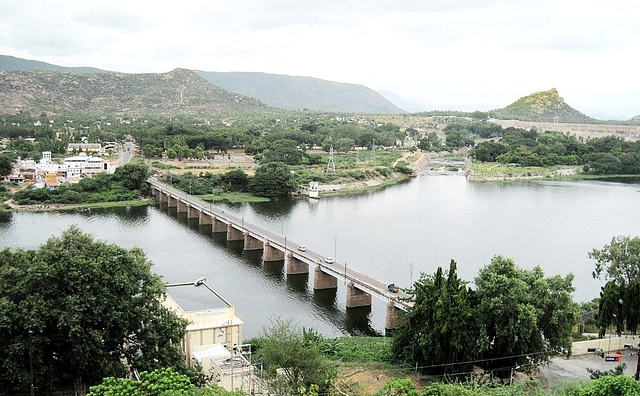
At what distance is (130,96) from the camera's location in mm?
170000

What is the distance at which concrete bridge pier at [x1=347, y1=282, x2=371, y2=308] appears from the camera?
99.2 feet

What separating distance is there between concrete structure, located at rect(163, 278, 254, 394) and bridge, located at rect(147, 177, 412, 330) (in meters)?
7.77

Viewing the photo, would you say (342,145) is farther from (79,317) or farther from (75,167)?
(79,317)

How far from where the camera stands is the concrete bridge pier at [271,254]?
3906cm

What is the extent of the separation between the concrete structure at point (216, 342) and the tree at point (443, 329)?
5668 millimetres

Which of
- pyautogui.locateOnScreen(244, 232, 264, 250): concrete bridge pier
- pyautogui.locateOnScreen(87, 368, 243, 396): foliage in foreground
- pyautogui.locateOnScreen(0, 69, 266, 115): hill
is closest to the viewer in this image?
pyautogui.locateOnScreen(87, 368, 243, 396): foliage in foreground

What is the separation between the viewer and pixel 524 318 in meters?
19.4

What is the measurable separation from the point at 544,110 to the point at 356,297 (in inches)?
6977

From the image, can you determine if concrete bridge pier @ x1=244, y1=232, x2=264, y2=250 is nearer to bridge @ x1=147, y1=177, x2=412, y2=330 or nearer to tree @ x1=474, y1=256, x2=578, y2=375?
bridge @ x1=147, y1=177, x2=412, y2=330

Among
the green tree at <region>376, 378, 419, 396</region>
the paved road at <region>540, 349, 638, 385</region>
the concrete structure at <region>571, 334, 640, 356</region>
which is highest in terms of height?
the green tree at <region>376, 378, 419, 396</region>

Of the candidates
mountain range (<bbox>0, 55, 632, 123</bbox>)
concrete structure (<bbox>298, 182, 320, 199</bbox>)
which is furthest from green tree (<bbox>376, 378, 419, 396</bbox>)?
mountain range (<bbox>0, 55, 632, 123</bbox>)

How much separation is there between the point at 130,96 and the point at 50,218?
126 meters

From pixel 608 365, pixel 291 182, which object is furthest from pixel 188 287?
pixel 291 182

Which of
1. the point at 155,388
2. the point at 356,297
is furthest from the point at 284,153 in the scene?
the point at 155,388
